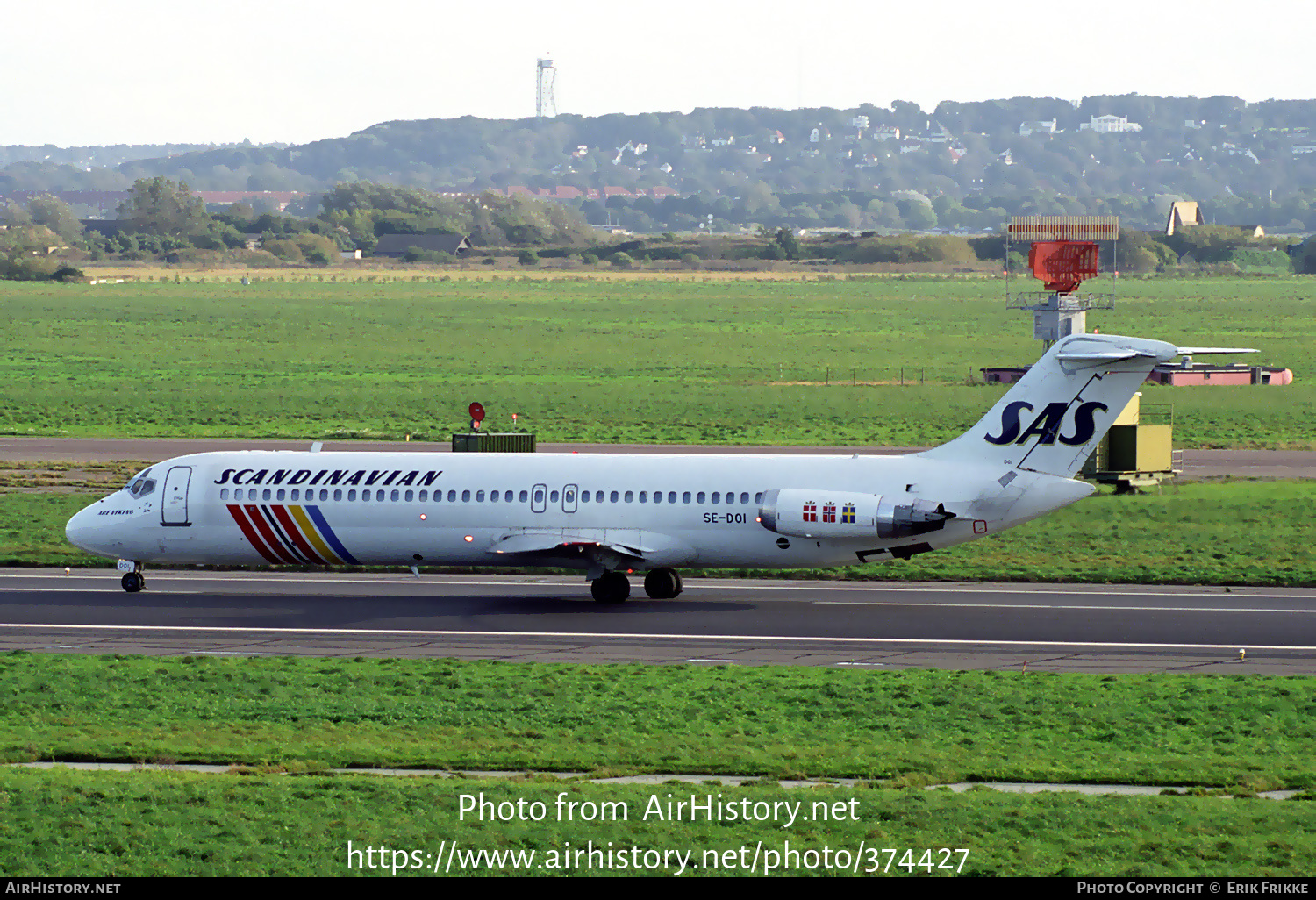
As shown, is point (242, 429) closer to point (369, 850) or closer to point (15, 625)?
point (15, 625)

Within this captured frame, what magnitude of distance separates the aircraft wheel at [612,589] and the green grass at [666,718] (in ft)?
27.1

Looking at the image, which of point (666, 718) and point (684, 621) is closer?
point (666, 718)

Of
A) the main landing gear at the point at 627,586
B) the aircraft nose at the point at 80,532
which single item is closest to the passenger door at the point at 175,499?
the aircraft nose at the point at 80,532

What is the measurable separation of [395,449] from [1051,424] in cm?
3482

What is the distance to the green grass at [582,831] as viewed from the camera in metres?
18.0

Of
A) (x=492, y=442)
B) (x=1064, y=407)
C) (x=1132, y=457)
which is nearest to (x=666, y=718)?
(x=1064, y=407)

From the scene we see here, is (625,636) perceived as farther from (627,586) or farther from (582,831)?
(582,831)

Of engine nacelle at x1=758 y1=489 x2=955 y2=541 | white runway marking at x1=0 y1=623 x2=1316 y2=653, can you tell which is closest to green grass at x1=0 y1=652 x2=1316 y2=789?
white runway marking at x1=0 y1=623 x2=1316 y2=653

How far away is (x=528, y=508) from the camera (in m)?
38.2

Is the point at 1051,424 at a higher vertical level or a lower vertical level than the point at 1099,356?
lower

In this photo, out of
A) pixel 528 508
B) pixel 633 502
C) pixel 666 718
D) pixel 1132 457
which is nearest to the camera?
pixel 666 718

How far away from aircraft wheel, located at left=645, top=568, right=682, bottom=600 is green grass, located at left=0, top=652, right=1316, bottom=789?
29.6 feet

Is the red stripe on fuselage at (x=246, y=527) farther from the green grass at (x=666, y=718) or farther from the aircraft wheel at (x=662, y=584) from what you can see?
the green grass at (x=666, y=718)

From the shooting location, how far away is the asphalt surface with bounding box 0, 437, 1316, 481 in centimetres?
6259
